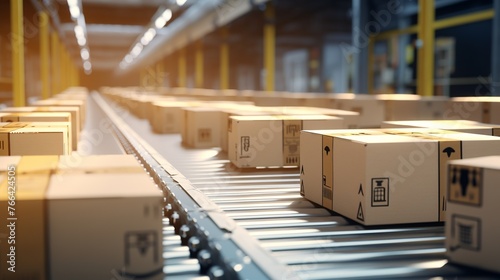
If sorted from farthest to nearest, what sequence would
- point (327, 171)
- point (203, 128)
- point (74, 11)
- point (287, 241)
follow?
1. point (74, 11)
2. point (203, 128)
3. point (327, 171)
4. point (287, 241)

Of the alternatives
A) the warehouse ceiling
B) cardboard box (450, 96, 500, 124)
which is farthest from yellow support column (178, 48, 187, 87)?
cardboard box (450, 96, 500, 124)

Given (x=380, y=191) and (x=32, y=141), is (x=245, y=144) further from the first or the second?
(x=380, y=191)

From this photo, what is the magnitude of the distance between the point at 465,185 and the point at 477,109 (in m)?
4.61

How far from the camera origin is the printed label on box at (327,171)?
3377 mm

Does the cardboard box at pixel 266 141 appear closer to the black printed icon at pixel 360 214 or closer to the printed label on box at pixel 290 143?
the printed label on box at pixel 290 143

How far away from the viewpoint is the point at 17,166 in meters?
2.42

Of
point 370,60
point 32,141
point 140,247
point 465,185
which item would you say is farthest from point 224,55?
point 140,247

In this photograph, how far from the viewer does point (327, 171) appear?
3428 mm

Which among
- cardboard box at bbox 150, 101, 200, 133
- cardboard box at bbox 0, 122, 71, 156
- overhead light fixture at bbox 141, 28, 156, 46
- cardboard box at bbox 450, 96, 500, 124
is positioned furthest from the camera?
overhead light fixture at bbox 141, 28, 156, 46

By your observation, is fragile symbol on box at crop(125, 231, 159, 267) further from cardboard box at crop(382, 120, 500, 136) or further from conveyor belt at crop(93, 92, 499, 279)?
cardboard box at crop(382, 120, 500, 136)

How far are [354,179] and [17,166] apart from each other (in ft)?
5.13

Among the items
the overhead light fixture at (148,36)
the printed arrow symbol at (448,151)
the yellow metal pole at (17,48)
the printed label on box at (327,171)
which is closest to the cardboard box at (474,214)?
the printed arrow symbol at (448,151)

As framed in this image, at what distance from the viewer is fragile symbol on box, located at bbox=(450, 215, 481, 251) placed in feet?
7.65

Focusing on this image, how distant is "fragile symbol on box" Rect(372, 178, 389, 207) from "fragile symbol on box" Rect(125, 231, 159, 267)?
4.53ft
